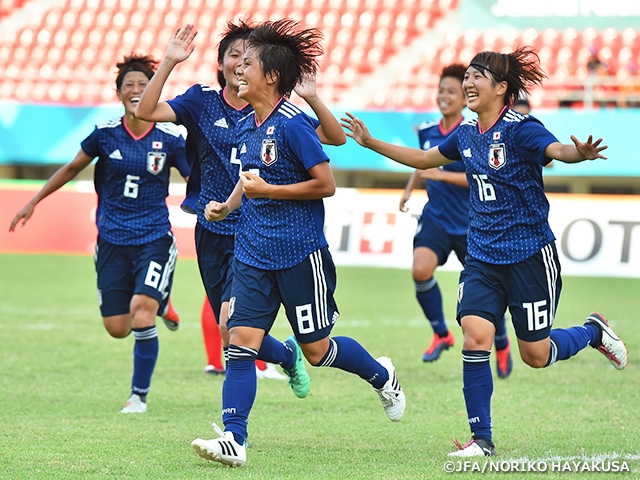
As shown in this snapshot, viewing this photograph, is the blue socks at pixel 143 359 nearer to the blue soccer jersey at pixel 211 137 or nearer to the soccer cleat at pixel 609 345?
the blue soccer jersey at pixel 211 137

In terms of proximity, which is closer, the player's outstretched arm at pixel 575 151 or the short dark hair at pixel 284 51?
the player's outstretched arm at pixel 575 151

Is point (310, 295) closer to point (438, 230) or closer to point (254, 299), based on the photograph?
point (254, 299)

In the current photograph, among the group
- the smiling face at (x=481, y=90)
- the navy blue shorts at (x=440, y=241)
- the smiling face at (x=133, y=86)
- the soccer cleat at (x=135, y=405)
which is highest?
the smiling face at (x=481, y=90)

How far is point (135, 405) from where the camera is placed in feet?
20.5

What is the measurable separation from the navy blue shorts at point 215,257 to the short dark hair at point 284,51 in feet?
3.85

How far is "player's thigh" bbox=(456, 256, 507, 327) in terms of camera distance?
4966 mm

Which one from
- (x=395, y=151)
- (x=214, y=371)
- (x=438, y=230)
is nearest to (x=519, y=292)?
(x=395, y=151)

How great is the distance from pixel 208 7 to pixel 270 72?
71.3ft

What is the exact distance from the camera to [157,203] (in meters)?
6.61

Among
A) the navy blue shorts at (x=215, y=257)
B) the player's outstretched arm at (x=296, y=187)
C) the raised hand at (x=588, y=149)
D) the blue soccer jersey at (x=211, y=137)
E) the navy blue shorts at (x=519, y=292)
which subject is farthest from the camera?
the navy blue shorts at (x=215, y=257)

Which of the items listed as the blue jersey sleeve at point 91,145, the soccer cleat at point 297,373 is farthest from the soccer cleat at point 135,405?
the blue jersey sleeve at point 91,145

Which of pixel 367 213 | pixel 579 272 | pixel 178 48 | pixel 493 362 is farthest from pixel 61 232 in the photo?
pixel 178 48

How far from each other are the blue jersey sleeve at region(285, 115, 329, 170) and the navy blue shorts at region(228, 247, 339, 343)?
464mm

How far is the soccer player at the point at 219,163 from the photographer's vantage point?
546cm
